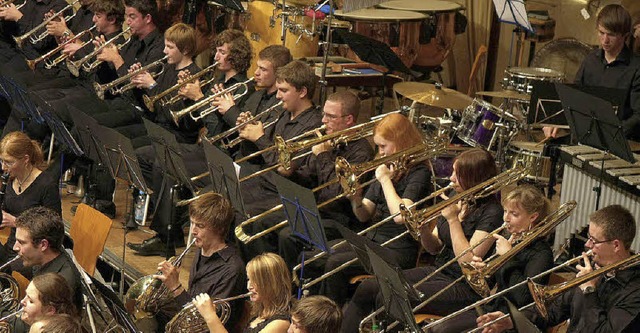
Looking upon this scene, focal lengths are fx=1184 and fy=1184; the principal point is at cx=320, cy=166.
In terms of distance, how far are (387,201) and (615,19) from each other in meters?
2.13

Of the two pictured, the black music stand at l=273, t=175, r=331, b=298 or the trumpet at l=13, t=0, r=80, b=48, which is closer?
the black music stand at l=273, t=175, r=331, b=298

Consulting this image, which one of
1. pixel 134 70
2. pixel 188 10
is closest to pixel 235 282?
pixel 134 70

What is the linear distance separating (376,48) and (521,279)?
8.58 feet

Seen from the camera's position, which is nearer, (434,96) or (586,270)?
(586,270)

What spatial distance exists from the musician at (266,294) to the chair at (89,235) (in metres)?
1.35

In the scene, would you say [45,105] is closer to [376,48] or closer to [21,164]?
[21,164]

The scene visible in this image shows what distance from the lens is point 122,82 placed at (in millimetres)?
9016

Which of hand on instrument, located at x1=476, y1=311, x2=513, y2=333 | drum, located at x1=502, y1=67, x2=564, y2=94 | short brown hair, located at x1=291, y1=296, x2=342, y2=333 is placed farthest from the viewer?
drum, located at x1=502, y1=67, x2=564, y2=94

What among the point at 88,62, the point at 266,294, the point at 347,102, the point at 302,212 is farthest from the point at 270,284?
the point at 88,62

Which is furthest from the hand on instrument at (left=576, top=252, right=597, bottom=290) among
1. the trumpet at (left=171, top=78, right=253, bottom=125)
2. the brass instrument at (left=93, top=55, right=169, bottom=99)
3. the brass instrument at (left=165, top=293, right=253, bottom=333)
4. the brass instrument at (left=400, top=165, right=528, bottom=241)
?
the brass instrument at (left=93, top=55, right=169, bottom=99)

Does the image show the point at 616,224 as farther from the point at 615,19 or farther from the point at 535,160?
the point at 535,160

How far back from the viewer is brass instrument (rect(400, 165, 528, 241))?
6.08 m

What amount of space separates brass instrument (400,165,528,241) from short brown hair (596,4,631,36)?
5.80ft

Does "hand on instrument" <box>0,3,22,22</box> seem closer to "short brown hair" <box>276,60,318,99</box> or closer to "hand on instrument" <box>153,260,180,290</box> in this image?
"short brown hair" <box>276,60,318,99</box>
